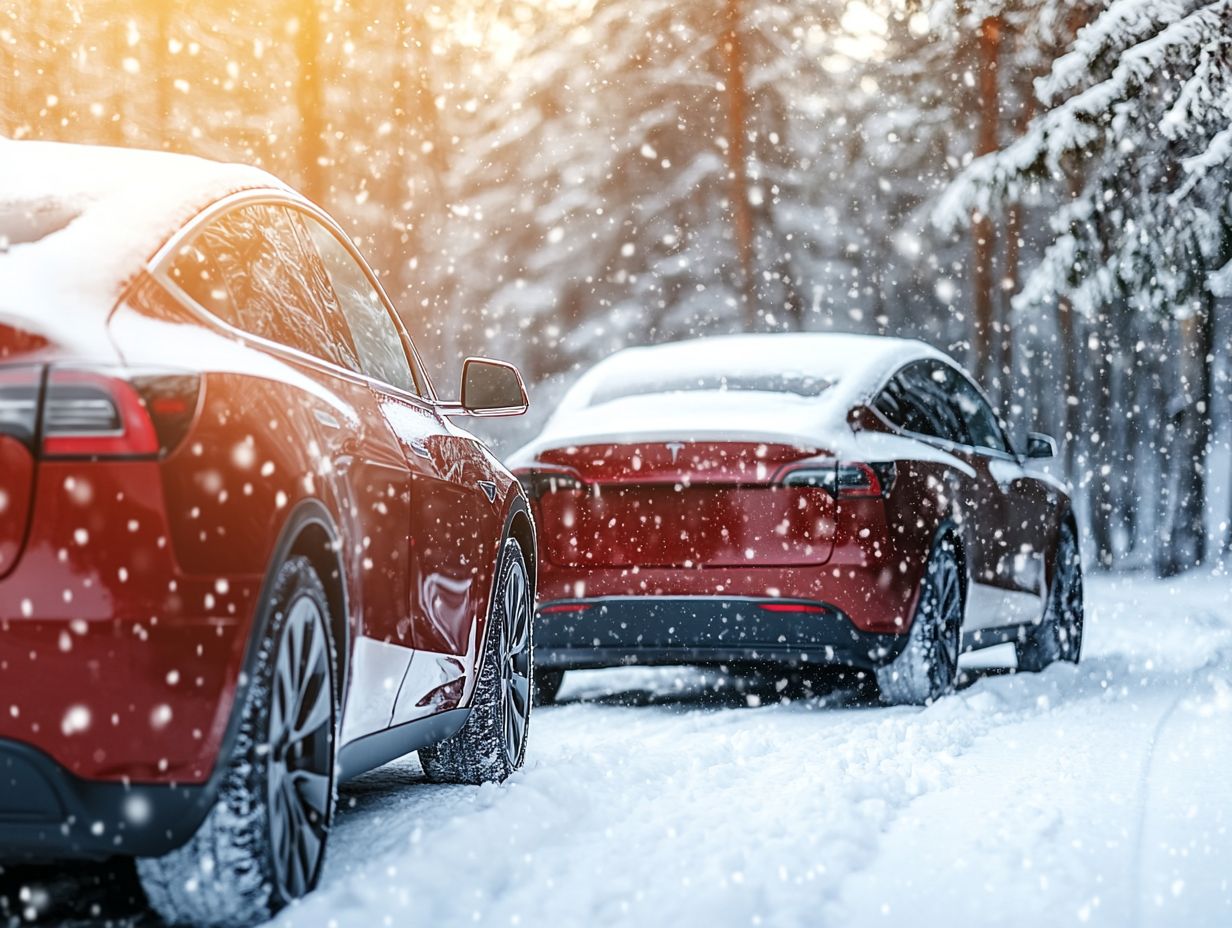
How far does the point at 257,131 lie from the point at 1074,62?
1204 centimetres

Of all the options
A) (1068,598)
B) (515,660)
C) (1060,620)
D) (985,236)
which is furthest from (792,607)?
(985,236)

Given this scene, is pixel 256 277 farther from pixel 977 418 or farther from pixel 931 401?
pixel 977 418

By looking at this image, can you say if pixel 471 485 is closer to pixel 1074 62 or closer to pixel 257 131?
pixel 1074 62

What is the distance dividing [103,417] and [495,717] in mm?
2799

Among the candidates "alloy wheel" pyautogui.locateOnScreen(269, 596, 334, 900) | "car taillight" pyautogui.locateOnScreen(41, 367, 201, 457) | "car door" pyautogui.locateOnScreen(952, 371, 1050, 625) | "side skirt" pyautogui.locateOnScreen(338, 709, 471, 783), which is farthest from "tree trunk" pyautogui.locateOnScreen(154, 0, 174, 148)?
"car taillight" pyautogui.locateOnScreen(41, 367, 201, 457)

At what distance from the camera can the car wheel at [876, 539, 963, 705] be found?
7.77m

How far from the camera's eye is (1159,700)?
8.52 m

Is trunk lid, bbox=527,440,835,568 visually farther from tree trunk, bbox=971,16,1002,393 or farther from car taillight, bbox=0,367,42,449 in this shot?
tree trunk, bbox=971,16,1002,393

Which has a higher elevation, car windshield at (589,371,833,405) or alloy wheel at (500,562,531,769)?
car windshield at (589,371,833,405)

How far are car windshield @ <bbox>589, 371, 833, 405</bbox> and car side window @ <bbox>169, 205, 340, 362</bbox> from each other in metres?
3.71

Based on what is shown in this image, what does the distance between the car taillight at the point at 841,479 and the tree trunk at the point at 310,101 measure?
16.5 m

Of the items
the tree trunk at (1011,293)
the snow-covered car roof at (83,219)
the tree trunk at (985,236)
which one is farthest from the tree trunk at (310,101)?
the snow-covered car roof at (83,219)

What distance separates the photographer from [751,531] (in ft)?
24.8

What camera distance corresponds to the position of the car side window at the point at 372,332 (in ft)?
16.6
